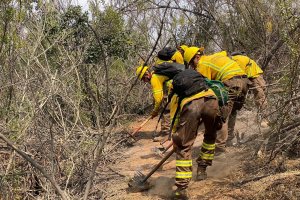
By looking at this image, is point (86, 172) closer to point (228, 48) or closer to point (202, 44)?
point (228, 48)

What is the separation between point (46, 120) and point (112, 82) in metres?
4.79

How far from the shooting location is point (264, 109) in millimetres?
4199

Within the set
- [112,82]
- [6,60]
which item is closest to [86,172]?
[6,60]

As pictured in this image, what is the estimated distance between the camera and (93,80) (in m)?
7.08

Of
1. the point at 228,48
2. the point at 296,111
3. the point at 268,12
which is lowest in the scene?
the point at 296,111

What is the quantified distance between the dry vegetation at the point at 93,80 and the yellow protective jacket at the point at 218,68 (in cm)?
58

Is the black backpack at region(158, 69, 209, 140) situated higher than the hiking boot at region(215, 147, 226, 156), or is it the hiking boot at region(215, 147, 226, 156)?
the black backpack at region(158, 69, 209, 140)

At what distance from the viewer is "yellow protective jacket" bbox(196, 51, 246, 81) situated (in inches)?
199

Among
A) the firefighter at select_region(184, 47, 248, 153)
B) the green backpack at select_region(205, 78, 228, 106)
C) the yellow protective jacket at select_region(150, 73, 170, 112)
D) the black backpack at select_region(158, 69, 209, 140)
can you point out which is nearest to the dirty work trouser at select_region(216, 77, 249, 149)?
the firefighter at select_region(184, 47, 248, 153)

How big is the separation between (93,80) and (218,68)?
285 centimetres

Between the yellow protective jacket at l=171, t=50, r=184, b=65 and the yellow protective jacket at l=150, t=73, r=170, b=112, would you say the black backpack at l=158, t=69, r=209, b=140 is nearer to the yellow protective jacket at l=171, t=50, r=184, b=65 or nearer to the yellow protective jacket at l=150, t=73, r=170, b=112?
the yellow protective jacket at l=150, t=73, r=170, b=112

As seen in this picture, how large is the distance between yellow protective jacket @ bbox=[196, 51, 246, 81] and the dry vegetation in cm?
58

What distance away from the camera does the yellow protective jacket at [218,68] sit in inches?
199

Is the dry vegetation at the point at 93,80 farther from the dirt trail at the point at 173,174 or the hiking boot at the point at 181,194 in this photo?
the hiking boot at the point at 181,194
